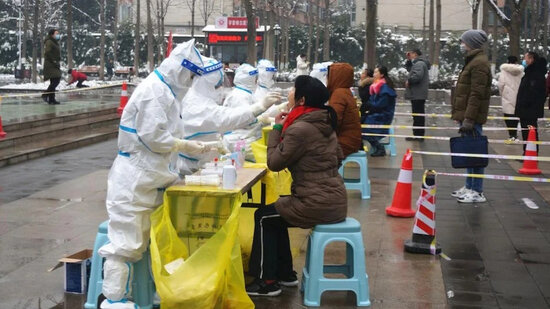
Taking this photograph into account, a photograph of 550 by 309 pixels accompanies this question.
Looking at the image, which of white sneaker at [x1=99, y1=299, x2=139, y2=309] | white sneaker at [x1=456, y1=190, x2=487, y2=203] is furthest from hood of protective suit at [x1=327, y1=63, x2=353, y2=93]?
white sneaker at [x1=99, y1=299, x2=139, y2=309]

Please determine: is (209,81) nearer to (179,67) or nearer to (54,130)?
(179,67)

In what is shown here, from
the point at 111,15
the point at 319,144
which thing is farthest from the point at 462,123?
the point at 111,15

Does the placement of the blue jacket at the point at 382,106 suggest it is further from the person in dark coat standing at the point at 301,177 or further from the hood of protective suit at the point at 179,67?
the hood of protective suit at the point at 179,67

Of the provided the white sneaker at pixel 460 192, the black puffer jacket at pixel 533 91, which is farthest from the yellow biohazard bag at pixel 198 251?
the black puffer jacket at pixel 533 91

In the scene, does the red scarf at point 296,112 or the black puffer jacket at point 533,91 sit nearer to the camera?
the red scarf at point 296,112

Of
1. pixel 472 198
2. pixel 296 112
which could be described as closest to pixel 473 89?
pixel 472 198

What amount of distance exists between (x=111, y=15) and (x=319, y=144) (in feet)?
205

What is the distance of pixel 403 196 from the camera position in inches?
389

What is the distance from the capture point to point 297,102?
6605 mm

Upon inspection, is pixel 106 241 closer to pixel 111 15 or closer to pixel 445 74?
pixel 445 74

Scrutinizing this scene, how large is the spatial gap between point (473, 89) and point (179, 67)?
16.4ft

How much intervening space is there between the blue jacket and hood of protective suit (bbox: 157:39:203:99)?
910 cm

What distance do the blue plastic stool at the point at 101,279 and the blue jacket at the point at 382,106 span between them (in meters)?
9.37

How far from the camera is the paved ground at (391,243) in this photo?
6.73 metres
